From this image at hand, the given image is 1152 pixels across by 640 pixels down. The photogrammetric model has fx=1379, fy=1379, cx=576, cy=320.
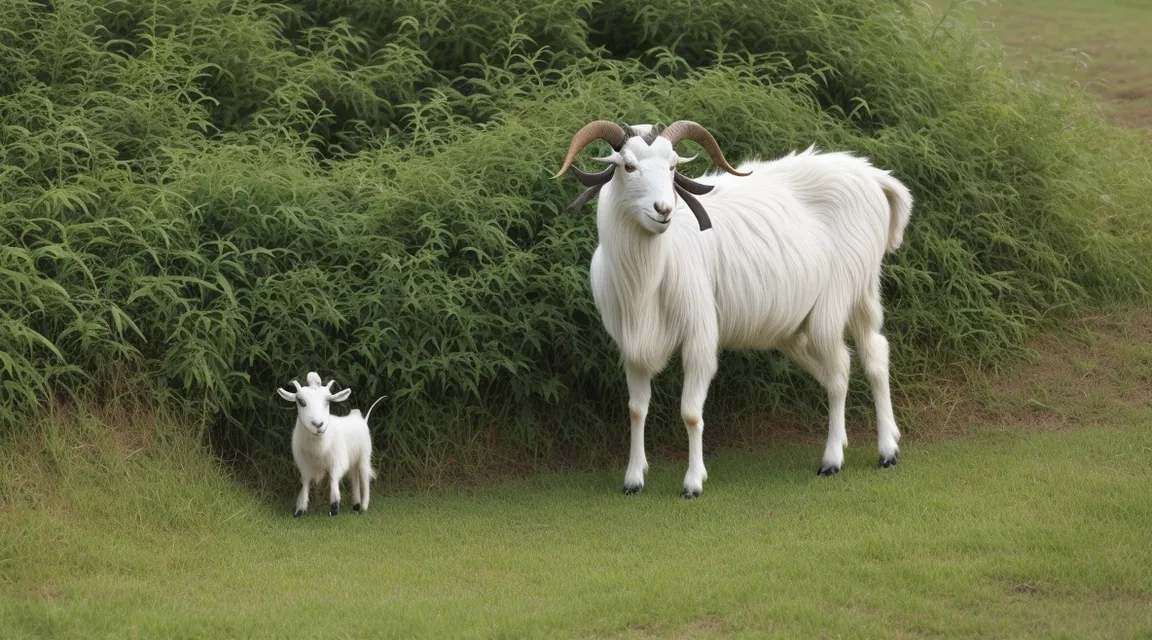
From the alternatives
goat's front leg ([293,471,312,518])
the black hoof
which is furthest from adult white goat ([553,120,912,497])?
goat's front leg ([293,471,312,518])

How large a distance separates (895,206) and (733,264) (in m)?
1.29

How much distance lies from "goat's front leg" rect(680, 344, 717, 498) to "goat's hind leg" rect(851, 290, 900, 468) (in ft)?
3.82

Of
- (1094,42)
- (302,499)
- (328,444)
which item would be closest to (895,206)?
(328,444)

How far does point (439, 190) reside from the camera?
28.1ft

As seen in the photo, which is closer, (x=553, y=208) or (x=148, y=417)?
(x=148, y=417)

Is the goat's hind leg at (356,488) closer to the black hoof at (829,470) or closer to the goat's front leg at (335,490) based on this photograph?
the goat's front leg at (335,490)

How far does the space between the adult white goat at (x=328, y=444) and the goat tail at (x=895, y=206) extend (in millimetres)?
3283

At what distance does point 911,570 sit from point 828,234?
2611mm

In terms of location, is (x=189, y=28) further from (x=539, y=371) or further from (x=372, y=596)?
(x=372, y=596)

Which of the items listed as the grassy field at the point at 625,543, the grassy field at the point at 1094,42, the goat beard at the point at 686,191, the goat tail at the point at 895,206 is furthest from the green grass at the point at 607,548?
the grassy field at the point at 1094,42

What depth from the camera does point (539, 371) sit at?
8469mm

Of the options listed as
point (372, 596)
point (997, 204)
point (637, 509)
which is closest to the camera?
point (372, 596)

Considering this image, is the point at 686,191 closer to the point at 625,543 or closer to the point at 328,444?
the point at 625,543

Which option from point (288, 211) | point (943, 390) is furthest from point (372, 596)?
point (943, 390)
